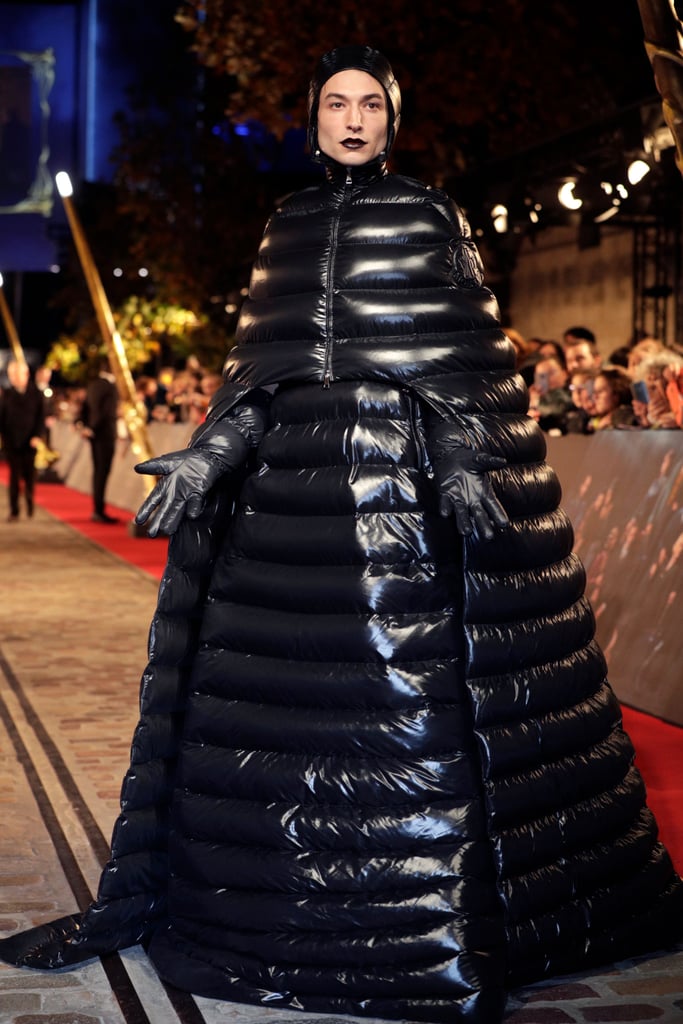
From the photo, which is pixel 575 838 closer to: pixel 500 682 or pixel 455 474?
pixel 500 682

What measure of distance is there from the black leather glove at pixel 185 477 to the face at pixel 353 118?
2.77 ft

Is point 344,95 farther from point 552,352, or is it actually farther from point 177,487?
point 552,352

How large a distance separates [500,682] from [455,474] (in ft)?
1.77

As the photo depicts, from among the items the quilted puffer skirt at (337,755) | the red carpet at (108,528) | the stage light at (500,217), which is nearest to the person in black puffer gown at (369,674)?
the quilted puffer skirt at (337,755)

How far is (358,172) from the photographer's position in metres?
4.41

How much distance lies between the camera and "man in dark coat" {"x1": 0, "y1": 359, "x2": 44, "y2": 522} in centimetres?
2009

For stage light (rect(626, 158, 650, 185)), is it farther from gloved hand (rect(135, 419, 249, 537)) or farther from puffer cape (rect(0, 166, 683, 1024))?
gloved hand (rect(135, 419, 249, 537))

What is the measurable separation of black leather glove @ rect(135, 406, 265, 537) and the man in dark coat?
16065 mm

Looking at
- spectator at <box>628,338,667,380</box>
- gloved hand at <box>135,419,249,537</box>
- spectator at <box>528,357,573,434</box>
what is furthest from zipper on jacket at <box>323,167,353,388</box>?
spectator at <box>528,357,573,434</box>

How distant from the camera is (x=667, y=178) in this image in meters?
15.6

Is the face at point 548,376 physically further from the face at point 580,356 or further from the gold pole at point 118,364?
the gold pole at point 118,364

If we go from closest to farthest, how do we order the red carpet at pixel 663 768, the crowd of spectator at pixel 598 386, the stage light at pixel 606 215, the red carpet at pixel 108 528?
the red carpet at pixel 663 768 < the crowd of spectator at pixel 598 386 < the red carpet at pixel 108 528 < the stage light at pixel 606 215

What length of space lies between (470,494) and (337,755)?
0.73m

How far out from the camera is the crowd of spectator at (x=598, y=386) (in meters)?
9.48
